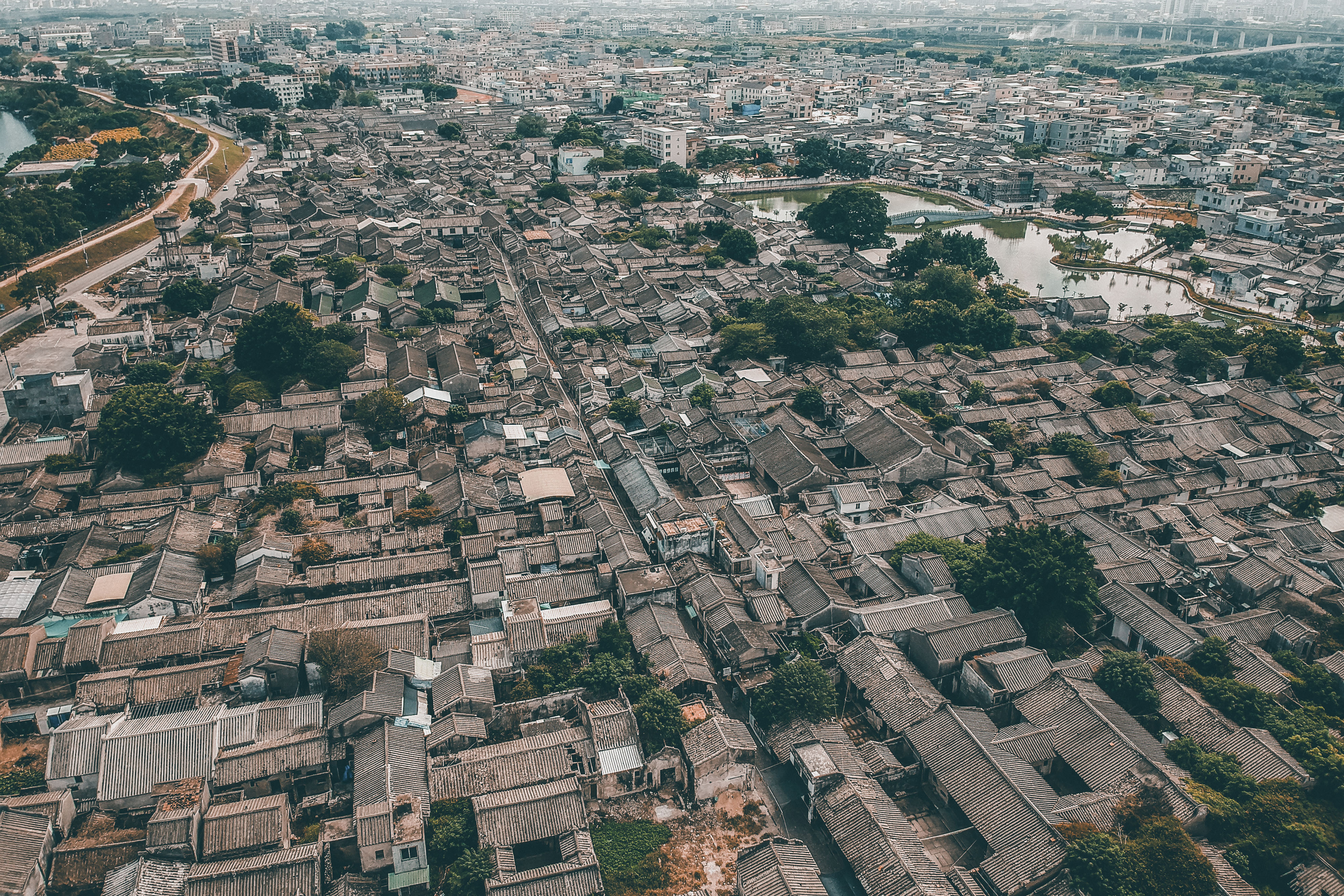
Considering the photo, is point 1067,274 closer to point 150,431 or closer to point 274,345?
point 274,345

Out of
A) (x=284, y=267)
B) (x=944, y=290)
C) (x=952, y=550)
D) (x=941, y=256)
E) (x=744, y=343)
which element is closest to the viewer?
(x=952, y=550)

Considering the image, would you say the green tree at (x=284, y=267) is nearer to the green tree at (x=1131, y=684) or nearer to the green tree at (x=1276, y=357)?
the green tree at (x=1131, y=684)

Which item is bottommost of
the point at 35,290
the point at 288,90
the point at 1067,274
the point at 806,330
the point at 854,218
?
the point at 1067,274

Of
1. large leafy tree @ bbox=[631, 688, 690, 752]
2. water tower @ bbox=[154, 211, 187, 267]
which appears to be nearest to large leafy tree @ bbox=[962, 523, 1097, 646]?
large leafy tree @ bbox=[631, 688, 690, 752]

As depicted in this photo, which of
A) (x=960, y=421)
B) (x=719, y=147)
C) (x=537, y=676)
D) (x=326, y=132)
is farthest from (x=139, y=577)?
(x=326, y=132)

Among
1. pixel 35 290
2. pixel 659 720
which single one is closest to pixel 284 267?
pixel 35 290

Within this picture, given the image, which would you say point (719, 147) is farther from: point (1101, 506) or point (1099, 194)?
point (1101, 506)

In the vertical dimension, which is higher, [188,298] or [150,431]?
[188,298]
